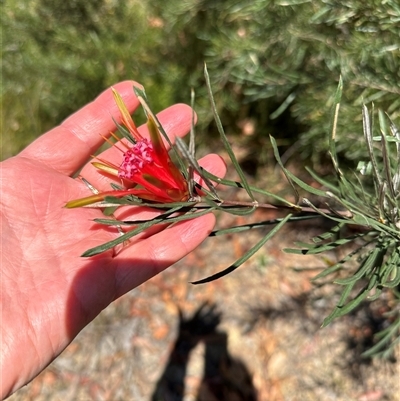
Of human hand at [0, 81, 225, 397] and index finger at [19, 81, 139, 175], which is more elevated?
index finger at [19, 81, 139, 175]

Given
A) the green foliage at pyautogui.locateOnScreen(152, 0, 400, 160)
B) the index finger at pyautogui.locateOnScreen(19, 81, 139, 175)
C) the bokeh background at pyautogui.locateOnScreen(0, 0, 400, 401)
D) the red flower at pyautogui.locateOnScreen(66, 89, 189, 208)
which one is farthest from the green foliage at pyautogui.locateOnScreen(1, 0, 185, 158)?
the red flower at pyautogui.locateOnScreen(66, 89, 189, 208)

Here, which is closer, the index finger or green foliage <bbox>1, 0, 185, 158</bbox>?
the index finger

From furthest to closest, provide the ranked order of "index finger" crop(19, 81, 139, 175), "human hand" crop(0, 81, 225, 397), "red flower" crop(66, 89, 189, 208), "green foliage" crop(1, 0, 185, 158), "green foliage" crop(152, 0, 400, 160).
A: "green foliage" crop(1, 0, 185, 158) → "index finger" crop(19, 81, 139, 175) → "green foliage" crop(152, 0, 400, 160) → "human hand" crop(0, 81, 225, 397) → "red flower" crop(66, 89, 189, 208)

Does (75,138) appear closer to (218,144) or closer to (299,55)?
(299,55)

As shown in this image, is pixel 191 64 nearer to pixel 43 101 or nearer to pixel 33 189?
pixel 43 101

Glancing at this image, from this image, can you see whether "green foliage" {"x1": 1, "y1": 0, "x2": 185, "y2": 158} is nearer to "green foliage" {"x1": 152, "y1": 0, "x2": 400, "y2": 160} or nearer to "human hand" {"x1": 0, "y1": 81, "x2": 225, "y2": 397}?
"green foliage" {"x1": 152, "y1": 0, "x2": 400, "y2": 160}

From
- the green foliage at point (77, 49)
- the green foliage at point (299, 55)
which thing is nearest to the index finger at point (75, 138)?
the green foliage at point (299, 55)

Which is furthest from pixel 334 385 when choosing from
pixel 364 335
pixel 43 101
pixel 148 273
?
pixel 43 101
